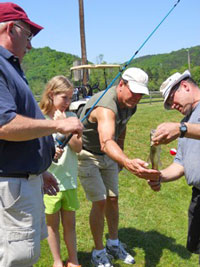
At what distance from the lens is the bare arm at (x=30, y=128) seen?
212 cm

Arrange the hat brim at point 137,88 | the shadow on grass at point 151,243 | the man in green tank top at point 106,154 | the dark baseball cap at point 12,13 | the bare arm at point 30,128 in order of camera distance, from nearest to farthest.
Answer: the bare arm at point 30,128 → the dark baseball cap at point 12,13 → the man in green tank top at point 106,154 → the hat brim at point 137,88 → the shadow on grass at point 151,243

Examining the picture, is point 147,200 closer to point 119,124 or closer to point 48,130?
point 119,124

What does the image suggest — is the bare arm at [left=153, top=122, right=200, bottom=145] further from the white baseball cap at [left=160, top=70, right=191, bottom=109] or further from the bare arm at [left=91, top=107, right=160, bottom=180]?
the white baseball cap at [left=160, top=70, right=191, bottom=109]

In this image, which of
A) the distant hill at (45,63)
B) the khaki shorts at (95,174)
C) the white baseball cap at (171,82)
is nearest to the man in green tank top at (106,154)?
the khaki shorts at (95,174)

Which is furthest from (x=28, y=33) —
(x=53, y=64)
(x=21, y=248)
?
(x=53, y=64)

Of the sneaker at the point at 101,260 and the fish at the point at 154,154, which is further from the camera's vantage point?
the sneaker at the point at 101,260

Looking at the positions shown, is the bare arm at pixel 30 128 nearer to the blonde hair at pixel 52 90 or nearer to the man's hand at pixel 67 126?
the man's hand at pixel 67 126

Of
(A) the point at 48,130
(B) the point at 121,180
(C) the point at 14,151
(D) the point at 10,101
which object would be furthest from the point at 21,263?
(B) the point at 121,180

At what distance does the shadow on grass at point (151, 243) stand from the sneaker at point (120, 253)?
0.65ft

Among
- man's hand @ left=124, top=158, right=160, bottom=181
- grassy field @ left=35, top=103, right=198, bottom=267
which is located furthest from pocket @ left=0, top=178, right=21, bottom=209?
grassy field @ left=35, top=103, right=198, bottom=267

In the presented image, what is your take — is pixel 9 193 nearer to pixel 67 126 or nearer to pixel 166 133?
pixel 67 126

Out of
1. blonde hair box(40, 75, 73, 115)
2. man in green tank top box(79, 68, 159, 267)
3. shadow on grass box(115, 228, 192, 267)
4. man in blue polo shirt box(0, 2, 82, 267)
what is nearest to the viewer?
man in blue polo shirt box(0, 2, 82, 267)

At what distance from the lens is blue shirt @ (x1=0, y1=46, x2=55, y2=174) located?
7.00ft

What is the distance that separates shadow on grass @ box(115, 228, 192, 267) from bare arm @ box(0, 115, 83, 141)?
2.78 m
